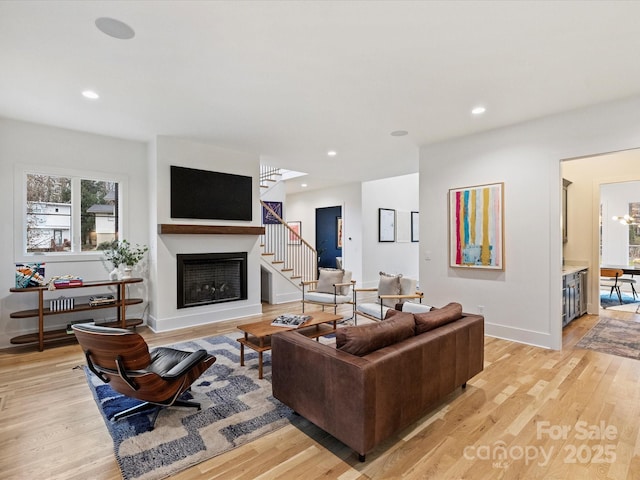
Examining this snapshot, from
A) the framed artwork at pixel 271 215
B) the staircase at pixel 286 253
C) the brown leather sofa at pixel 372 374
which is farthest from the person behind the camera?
the framed artwork at pixel 271 215

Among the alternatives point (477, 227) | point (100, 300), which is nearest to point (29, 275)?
point (100, 300)

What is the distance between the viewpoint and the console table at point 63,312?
404cm

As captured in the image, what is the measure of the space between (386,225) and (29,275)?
728cm

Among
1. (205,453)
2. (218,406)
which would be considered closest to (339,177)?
(218,406)

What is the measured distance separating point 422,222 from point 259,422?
3.79 m

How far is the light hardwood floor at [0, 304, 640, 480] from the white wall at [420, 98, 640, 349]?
3.15ft

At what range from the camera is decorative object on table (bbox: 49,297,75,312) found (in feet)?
14.0

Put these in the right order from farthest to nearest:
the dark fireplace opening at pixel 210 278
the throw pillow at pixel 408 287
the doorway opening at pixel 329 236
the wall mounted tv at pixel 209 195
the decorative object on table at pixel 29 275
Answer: the doorway opening at pixel 329 236 < the dark fireplace opening at pixel 210 278 < the wall mounted tv at pixel 209 195 < the throw pillow at pixel 408 287 < the decorative object on table at pixel 29 275

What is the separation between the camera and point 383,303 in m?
4.71

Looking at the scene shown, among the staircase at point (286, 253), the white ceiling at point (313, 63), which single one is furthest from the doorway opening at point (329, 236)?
the white ceiling at point (313, 63)

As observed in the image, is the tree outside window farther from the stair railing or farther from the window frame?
the window frame

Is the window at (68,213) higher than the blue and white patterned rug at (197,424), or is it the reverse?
the window at (68,213)

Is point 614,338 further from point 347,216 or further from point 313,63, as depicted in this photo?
point 347,216

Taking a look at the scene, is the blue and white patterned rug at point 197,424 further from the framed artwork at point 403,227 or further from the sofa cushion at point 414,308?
the framed artwork at point 403,227
